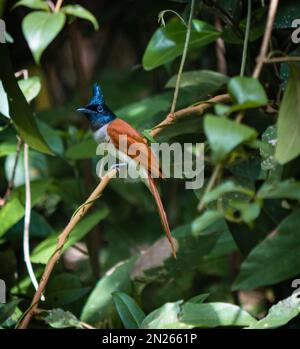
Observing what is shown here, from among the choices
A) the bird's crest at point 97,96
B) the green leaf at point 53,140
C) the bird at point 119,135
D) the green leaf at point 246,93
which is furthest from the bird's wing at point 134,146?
the green leaf at point 246,93

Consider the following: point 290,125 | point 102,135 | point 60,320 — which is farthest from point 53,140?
point 290,125

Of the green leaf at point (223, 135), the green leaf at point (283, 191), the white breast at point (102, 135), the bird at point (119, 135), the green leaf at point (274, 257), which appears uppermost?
the green leaf at point (223, 135)

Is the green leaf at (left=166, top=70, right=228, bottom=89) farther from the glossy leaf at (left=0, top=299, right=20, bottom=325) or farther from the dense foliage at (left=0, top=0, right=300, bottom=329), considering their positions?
the glossy leaf at (left=0, top=299, right=20, bottom=325)

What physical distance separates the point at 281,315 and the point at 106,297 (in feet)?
2.50

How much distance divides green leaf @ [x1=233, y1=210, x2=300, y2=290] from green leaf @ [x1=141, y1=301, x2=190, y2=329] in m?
0.19

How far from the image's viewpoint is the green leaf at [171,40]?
1.90m

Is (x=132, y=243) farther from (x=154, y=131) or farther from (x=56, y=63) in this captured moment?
(x=154, y=131)

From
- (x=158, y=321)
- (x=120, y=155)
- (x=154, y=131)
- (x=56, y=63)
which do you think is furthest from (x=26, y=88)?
(x=56, y=63)

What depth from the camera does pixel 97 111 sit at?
2.00m

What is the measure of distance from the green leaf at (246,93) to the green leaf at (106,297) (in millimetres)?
1123

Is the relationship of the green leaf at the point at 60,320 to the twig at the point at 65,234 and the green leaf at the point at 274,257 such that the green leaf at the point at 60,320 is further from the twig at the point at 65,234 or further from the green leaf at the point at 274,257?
the green leaf at the point at 274,257

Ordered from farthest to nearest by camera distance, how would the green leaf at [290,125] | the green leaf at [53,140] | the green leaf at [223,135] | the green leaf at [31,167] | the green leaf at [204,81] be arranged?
the green leaf at [31,167]
the green leaf at [53,140]
the green leaf at [204,81]
the green leaf at [290,125]
the green leaf at [223,135]

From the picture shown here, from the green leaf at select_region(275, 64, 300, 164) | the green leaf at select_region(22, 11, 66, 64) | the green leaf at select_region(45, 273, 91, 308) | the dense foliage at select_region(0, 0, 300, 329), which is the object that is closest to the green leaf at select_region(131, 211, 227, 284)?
the dense foliage at select_region(0, 0, 300, 329)
